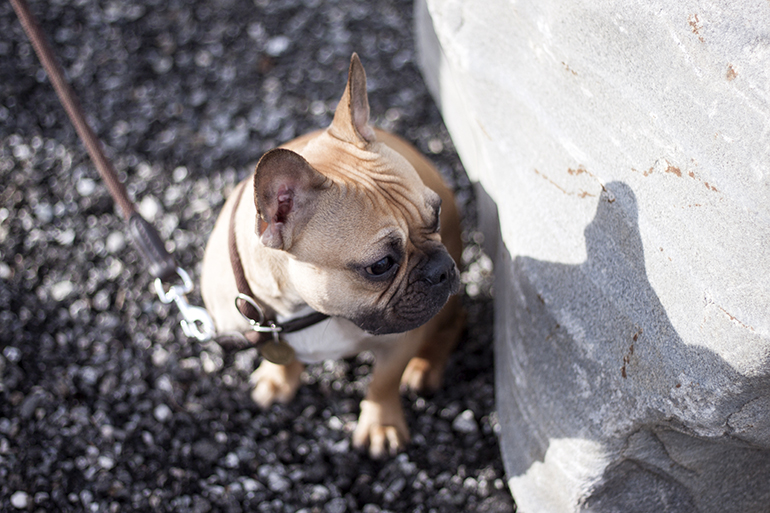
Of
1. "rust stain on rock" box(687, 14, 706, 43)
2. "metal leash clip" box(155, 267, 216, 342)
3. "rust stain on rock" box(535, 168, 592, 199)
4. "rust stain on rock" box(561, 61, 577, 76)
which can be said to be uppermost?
"rust stain on rock" box(687, 14, 706, 43)

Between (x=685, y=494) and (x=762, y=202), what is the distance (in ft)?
3.64

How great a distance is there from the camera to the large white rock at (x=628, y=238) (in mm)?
1458

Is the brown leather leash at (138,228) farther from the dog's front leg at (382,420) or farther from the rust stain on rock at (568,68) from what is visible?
the rust stain on rock at (568,68)

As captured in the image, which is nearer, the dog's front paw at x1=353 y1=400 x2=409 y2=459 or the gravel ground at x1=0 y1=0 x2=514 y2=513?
the gravel ground at x1=0 y1=0 x2=514 y2=513

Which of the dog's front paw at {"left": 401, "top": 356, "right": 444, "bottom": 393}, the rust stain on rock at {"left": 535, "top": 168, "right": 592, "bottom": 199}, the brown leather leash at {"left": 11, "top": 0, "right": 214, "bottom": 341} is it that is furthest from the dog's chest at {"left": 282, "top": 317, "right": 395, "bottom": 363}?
the rust stain on rock at {"left": 535, "top": 168, "right": 592, "bottom": 199}

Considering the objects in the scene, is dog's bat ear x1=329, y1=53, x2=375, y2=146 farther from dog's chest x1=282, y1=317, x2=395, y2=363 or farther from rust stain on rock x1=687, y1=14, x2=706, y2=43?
rust stain on rock x1=687, y1=14, x2=706, y2=43

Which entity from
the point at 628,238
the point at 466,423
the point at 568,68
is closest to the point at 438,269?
the point at 628,238

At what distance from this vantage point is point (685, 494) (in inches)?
79.3

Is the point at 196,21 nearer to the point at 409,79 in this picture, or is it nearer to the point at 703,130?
the point at 409,79

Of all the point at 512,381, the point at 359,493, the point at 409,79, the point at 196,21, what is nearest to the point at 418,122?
the point at 409,79

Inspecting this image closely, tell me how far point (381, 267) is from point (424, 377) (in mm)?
1182

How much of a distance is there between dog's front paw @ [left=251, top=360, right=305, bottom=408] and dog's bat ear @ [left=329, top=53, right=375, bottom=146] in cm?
122

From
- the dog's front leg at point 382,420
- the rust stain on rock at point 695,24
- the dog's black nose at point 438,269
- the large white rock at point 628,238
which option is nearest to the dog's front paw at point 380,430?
the dog's front leg at point 382,420

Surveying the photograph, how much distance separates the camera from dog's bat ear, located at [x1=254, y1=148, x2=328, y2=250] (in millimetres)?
1673
